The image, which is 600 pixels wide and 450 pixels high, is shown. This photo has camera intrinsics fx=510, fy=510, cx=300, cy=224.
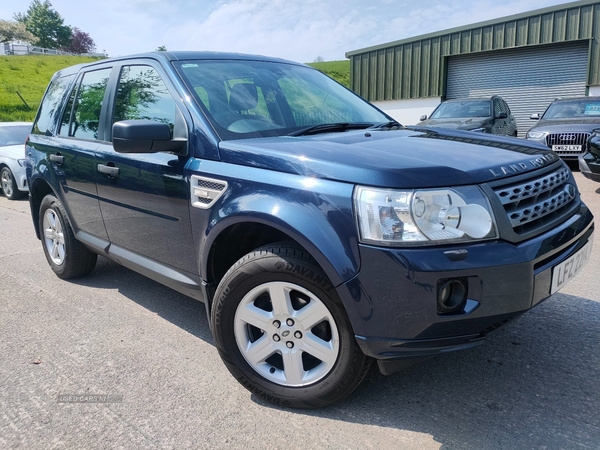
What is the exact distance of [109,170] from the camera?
3332mm

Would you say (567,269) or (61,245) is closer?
(567,269)

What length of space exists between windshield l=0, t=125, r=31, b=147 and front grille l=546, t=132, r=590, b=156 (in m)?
10.4

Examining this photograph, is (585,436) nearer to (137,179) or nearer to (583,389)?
(583,389)

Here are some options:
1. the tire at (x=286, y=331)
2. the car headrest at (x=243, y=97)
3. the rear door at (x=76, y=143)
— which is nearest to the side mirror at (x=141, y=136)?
the car headrest at (x=243, y=97)

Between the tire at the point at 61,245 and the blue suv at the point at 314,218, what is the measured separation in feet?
2.71

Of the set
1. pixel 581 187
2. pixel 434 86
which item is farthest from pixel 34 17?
pixel 581 187

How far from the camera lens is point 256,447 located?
218 cm

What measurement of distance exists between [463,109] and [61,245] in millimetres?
9688

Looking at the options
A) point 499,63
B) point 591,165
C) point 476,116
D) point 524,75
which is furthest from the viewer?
point 499,63

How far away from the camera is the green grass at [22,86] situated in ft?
81.3

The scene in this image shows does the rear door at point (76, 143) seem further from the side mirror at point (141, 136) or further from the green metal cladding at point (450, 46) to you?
the green metal cladding at point (450, 46)

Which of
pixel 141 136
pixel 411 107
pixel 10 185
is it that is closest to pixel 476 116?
pixel 10 185

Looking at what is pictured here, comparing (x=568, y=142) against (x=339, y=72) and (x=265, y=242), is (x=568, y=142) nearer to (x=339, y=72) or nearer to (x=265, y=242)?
(x=265, y=242)

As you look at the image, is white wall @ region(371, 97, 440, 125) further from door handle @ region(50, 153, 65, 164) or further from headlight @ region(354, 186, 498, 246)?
headlight @ region(354, 186, 498, 246)
